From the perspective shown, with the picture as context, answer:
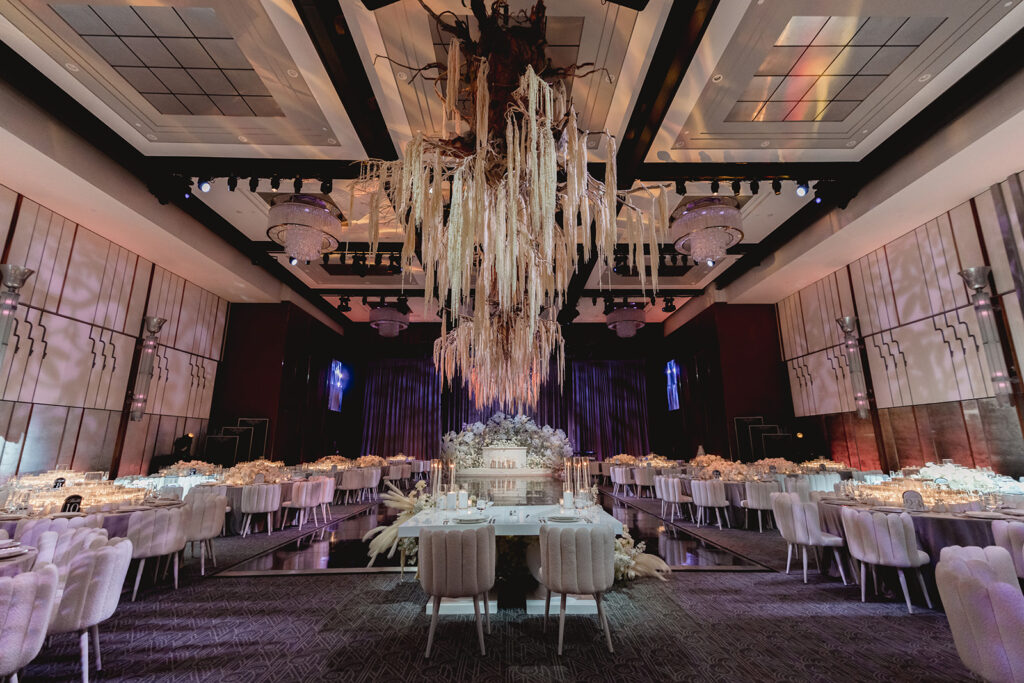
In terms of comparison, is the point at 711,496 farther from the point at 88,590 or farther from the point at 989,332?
the point at 88,590

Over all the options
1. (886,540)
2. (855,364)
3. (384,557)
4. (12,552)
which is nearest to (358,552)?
(384,557)

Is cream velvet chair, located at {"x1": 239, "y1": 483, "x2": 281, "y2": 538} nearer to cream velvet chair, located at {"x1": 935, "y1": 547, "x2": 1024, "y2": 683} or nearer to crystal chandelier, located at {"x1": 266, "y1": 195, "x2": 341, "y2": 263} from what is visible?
crystal chandelier, located at {"x1": 266, "y1": 195, "x2": 341, "y2": 263}

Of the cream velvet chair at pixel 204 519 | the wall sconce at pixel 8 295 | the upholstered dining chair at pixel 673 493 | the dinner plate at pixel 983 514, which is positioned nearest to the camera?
the dinner plate at pixel 983 514

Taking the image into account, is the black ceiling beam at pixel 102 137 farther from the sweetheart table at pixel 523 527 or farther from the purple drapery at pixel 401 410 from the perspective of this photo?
the purple drapery at pixel 401 410

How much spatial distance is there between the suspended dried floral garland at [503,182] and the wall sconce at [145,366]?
7.87m

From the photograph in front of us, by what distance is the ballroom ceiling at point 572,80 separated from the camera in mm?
4051

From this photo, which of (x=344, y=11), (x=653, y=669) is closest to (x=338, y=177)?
(x=344, y=11)

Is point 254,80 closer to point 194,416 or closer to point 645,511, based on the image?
point 194,416

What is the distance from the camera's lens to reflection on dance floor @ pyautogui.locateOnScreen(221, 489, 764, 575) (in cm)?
473

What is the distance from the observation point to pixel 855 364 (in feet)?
26.7

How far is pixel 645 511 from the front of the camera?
27.7 ft

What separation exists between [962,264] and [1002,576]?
6581 millimetres

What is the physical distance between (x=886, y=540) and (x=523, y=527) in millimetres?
2829

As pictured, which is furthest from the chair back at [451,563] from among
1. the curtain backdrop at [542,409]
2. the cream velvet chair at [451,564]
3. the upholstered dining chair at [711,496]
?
the curtain backdrop at [542,409]
